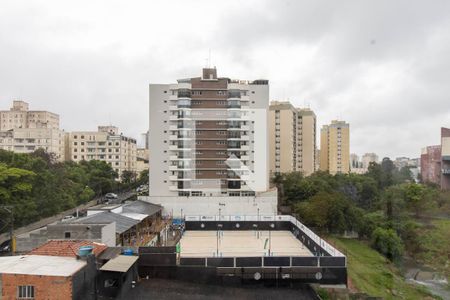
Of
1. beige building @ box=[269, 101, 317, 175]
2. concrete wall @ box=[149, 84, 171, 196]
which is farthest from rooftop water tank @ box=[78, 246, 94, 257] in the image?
beige building @ box=[269, 101, 317, 175]

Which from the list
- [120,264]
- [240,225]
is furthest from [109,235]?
[240,225]

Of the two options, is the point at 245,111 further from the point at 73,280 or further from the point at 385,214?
the point at 73,280

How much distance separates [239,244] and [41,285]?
23.0 feet

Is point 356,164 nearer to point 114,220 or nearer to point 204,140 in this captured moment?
point 204,140

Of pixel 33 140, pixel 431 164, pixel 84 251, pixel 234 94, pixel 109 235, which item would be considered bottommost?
pixel 109 235

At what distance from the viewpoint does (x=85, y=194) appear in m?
17.2

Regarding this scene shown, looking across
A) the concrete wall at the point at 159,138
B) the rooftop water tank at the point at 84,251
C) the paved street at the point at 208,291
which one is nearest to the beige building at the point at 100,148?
the concrete wall at the point at 159,138

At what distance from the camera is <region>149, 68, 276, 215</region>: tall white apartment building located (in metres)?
16.8

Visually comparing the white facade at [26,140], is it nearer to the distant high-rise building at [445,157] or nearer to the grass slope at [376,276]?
the grass slope at [376,276]

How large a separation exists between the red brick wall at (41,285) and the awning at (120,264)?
0.81m

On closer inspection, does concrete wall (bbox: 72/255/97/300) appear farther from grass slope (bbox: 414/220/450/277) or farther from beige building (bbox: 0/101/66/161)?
beige building (bbox: 0/101/66/161)

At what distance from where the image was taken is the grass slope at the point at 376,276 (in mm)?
10270

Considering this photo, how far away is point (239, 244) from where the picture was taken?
11.0m

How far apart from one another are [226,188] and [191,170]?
1.85 meters
